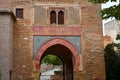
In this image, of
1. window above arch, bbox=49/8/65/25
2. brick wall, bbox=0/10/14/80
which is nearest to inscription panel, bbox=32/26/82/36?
window above arch, bbox=49/8/65/25

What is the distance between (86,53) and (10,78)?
438cm

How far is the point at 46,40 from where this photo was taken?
54.9 ft

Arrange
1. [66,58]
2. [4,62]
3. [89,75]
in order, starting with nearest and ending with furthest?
[4,62] → [89,75] → [66,58]

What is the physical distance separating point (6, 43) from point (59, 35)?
307 cm

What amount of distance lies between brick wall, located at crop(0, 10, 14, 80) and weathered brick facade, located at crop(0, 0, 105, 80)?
A: 3.05 feet

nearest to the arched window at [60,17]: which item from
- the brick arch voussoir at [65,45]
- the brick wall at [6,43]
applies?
the brick arch voussoir at [65,45]

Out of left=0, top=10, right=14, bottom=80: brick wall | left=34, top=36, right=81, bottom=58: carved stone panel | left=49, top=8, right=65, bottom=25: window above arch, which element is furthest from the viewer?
left=49, top=8, right=65, bottom=25: window above arch

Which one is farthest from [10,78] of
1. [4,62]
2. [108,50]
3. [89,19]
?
[108,50]

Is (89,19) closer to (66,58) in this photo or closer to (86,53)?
(86,53)

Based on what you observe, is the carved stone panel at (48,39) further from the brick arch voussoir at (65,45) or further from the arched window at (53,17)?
the arched window at (53,17)

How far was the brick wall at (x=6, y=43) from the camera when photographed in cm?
1496

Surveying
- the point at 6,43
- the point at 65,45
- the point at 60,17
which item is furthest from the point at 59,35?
the point at 6,43

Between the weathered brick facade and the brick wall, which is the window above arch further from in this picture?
the brick wall

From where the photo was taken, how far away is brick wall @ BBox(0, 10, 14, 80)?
14962 millimetres
